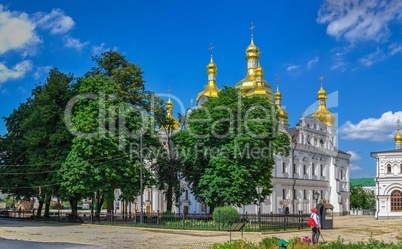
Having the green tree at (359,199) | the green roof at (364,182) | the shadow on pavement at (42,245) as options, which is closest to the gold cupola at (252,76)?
the green tree at (359,199)

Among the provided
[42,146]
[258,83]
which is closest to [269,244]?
[42,146]

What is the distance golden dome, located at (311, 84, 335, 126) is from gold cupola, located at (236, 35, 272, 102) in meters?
12.2

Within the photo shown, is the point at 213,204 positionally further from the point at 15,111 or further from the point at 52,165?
the point at 15,111

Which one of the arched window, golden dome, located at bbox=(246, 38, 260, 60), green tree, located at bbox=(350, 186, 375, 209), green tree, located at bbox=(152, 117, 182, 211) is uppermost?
golden dome, located at bbox=(246, 38, 260, 60)

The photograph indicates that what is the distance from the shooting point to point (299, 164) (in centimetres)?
6850

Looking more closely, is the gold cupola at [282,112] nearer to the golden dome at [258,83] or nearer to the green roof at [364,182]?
the golden dome at [258,83]

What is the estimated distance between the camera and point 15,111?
46.2 metres

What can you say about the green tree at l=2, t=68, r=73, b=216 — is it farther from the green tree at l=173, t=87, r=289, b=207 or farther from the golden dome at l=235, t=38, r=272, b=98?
the golden dome at l=235, t=38, r=272, b=98

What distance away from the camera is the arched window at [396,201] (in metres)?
58.0

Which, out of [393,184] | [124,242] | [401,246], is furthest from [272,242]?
[393,184]

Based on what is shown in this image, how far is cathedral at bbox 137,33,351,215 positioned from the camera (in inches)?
2530

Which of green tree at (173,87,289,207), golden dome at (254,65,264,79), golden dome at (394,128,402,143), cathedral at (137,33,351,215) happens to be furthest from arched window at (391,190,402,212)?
green tree at (173,87,289,207)

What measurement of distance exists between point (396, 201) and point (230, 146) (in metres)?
30.4

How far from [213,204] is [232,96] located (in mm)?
8324
